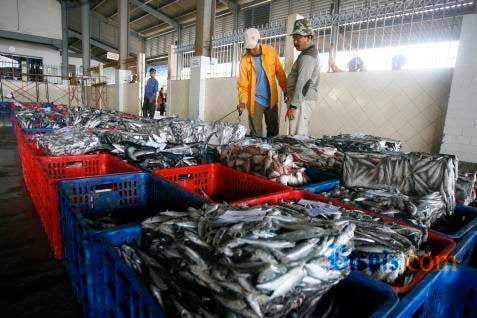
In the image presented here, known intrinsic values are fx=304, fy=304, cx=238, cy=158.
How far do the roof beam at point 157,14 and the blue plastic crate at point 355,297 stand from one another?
1962cm

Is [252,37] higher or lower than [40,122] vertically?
higher

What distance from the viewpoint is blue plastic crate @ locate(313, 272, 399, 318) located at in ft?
3.09

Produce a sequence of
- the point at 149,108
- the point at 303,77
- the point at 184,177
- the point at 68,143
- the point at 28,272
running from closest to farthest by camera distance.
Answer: the point at 28,272
the point at 184,177
the point at 68,143
the point at 303,77
the point at 149,108

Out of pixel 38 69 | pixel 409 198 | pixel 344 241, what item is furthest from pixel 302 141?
pixel 38 69

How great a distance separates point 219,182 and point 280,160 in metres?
0.56

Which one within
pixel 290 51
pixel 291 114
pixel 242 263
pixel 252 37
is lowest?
pixel 242 263

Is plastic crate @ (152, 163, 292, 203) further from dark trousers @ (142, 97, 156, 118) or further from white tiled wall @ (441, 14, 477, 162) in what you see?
dark trousers @ (142, 97, 156, 118)

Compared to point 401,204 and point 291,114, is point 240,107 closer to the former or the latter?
point 291,114

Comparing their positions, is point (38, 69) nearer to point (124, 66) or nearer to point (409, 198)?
point (124, 66)

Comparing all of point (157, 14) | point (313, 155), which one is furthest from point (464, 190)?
point (157, 14)

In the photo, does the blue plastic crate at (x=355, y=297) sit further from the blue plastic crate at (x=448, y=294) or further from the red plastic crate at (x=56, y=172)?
the red plastic crate at (x=56, y=172)

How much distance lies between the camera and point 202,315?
83 cm

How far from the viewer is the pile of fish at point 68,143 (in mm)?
3014

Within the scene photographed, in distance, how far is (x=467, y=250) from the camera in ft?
4.63
